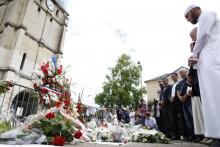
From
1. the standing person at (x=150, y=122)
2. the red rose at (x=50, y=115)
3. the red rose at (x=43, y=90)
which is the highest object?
the red rose at (x=43, y=90)

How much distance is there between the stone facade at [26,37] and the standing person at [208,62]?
69.1 ft

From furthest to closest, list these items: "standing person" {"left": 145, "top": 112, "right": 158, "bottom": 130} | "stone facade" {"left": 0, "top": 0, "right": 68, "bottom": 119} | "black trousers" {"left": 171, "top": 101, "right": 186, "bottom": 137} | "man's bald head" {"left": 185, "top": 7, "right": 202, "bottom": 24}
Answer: "stone facade" {"left": 0, "top": 0, "right": 68, "bottom": 119}
"standing person" {"left": 145, "top": 112, "right": 158, "bottom": 130}
"black trousers" {"left": 171, "top": 101, "right": 186, "bottom": 137}
"man's bald head" {"left": 185, "top": 7, "right": 202, "bottom": 24}

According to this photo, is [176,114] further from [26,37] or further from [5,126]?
[26,37]

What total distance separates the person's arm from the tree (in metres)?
23.3

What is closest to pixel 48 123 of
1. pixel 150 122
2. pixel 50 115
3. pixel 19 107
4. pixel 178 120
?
pixel 50 115

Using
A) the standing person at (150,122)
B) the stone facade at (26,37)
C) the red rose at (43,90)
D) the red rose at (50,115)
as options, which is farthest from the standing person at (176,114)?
the stone facade at (26,37)

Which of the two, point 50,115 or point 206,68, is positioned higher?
point 206,68

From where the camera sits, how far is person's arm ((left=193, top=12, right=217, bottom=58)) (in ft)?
9.71

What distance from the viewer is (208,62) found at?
9.10 feet

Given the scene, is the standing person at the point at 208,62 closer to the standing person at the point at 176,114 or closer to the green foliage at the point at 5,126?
the green foliage at the point at 5,126

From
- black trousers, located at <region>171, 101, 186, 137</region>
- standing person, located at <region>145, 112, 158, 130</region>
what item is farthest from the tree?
black trousers, located at <region>171, 101, 186, 137</region>

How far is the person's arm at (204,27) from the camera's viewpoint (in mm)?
2959

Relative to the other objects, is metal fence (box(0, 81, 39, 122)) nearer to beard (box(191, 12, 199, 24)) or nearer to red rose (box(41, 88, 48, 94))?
red rose (box(41, 88, 48, 94))

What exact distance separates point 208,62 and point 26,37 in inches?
990
